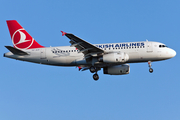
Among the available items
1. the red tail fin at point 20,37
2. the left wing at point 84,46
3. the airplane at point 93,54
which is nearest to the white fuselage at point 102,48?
the airplane at point 93,54

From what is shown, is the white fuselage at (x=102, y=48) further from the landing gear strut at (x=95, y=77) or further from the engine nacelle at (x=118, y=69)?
the engine nacelle at (x=118, y=69)

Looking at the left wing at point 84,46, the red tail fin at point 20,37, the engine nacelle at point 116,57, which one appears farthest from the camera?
the red tail fin at point 20,37

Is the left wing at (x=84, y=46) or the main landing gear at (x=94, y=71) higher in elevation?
the left wing at (x=84, y=46)

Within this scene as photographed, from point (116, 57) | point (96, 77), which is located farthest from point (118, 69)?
point (116, 57)

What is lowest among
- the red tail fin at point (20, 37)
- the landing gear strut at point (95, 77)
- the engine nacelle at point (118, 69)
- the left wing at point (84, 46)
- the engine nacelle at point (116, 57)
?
the landing gear strut at point (95, 77)

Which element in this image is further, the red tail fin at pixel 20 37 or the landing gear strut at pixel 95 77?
the red tail fin at pixel 20 37

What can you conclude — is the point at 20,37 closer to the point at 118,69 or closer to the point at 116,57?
the point at 118,69

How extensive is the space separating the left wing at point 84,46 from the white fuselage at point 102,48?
95 cm

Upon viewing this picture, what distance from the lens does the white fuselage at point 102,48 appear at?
44000 mm

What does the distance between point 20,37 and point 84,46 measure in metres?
11.6

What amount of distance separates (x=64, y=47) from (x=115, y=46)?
24.0ft

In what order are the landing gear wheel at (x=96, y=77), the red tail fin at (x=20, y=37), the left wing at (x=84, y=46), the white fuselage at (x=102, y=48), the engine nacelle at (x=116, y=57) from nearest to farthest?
the left wing at (x=84, y=46), the engine nacelle at (x=116, y=57), the white fuselage at (x=102, y=48), the landing gear wheel at (x=96, y=77), the red tail fin at (x=20, y=37)

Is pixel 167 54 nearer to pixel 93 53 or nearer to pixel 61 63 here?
pixel 93 53

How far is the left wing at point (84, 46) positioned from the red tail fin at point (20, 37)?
7682mm
